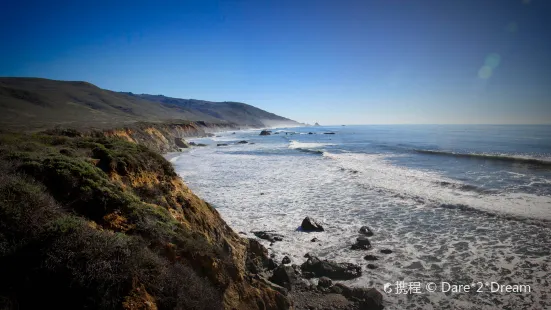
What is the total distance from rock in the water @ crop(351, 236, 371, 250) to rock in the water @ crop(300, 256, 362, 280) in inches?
70.6

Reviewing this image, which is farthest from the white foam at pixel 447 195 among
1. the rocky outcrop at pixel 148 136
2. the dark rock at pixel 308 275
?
the rocky outcrop at pixel 148 136

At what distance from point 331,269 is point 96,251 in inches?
304

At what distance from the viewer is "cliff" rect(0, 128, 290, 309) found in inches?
161

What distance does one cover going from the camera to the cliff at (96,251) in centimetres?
410

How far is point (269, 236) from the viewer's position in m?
12.9

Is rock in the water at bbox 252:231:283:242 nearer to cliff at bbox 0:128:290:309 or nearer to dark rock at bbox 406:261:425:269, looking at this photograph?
cliff at bbox 0:128:290:309

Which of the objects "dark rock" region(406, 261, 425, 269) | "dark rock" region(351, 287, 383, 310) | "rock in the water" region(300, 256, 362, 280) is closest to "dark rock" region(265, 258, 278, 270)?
"rock in the water" region(300, 256, 362, 280)

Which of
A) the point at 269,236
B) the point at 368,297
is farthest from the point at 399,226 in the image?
the point at 368,297

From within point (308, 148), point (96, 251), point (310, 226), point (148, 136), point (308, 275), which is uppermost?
point (148, 136)

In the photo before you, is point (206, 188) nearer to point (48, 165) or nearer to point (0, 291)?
point (48, 165)

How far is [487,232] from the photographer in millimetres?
13062

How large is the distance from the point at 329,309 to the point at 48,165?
844 centimetres

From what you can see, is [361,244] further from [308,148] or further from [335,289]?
[308,148]

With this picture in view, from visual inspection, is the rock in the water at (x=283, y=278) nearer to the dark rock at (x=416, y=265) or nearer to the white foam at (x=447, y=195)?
the dark rock at (x=416, y=265)
